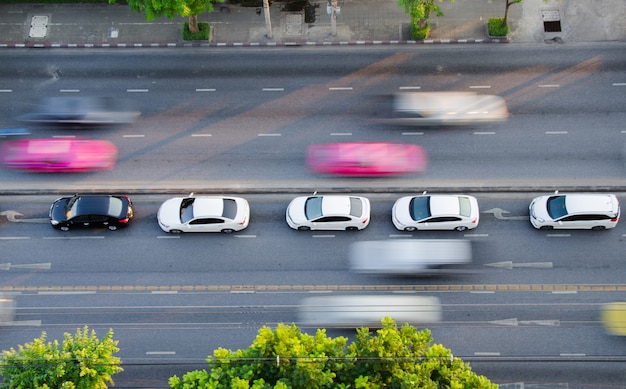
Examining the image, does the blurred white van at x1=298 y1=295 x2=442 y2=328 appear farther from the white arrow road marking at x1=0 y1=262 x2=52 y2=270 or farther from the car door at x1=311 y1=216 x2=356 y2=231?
the white arrow road marking at x1=0 y1=262 x2=52 y2=270

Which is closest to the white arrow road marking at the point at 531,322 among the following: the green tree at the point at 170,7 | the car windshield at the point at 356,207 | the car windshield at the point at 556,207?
the car windshield at the point at 556,207

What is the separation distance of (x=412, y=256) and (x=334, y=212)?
449cm

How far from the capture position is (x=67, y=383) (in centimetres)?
2641

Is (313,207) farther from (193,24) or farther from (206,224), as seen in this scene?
(193,24)

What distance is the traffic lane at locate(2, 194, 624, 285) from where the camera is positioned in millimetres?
33531

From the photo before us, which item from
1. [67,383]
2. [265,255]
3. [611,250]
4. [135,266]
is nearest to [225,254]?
[265,255]

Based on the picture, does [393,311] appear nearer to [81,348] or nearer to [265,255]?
[265,255]

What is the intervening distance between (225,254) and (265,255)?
207 centimetres

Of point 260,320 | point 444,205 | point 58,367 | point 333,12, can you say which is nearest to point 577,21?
point 333,12

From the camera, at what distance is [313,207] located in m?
34.5

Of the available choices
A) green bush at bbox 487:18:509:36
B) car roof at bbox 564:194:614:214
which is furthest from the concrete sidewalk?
car roof at bbox 564:194:614:214

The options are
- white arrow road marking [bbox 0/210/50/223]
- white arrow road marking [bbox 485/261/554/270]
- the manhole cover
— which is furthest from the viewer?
the manhole cover

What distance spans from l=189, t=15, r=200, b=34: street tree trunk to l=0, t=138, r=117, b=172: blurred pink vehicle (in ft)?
30.6

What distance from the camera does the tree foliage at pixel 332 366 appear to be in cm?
2583
